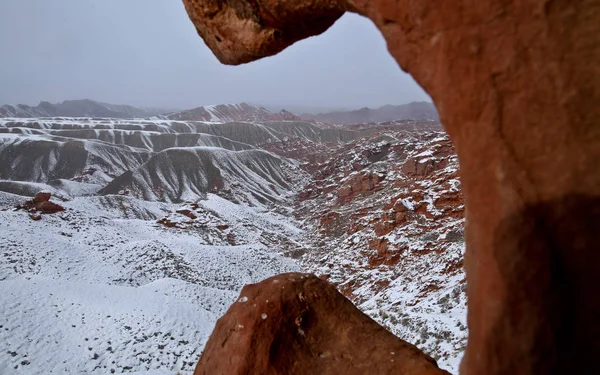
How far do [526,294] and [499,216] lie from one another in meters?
0.42

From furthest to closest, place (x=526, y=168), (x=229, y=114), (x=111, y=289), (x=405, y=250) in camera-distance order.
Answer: (x=229, y=114) → (x=405, y=250) → (x=111, y=289) → (x=526, y=168)

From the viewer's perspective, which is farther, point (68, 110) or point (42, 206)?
point (68, 110)

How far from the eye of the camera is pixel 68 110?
172m

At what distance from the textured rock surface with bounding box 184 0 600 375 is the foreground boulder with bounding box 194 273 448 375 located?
76.4 inches

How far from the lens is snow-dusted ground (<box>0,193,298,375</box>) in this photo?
9727 mm

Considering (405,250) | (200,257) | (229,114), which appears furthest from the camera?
(229,114)

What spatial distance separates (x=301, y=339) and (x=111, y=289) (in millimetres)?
12870

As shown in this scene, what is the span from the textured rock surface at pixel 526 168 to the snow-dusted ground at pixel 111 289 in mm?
9735

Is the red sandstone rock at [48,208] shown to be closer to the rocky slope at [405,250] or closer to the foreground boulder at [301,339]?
the rocky slope at [405,250]

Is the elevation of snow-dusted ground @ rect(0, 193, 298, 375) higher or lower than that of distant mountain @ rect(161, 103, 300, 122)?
lower

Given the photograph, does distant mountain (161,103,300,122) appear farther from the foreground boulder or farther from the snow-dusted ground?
the foreground boulder

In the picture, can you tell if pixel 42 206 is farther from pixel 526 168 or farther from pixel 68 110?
pixel 68 110

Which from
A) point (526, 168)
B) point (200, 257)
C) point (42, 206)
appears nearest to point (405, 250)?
point (200, 257)

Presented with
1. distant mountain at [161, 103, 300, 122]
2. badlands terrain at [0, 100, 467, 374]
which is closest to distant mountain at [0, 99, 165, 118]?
distant mountain at [161, 103, 300, 122]
